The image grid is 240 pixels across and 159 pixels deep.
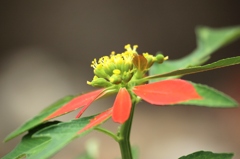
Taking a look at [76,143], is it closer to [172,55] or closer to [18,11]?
[172,55]

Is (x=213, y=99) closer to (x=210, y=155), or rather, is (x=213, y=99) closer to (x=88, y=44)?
(x=210, y=155)

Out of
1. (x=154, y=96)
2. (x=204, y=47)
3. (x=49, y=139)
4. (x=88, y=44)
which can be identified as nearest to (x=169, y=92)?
(x=154, y=96)

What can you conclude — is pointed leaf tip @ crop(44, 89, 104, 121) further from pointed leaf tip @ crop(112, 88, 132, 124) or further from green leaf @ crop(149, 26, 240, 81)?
green leaf @ crop(149, 26, 240, 81)

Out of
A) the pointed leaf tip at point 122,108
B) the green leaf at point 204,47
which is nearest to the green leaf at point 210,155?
the pointed leaf tip at point 122,108

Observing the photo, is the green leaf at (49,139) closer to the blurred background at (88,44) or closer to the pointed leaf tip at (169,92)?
the pointed leaf tip at (169,92)

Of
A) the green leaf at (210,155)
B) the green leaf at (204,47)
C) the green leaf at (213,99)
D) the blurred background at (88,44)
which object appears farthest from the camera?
the blurred background at (88,44)

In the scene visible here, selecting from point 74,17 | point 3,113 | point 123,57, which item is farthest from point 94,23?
point 123,57
